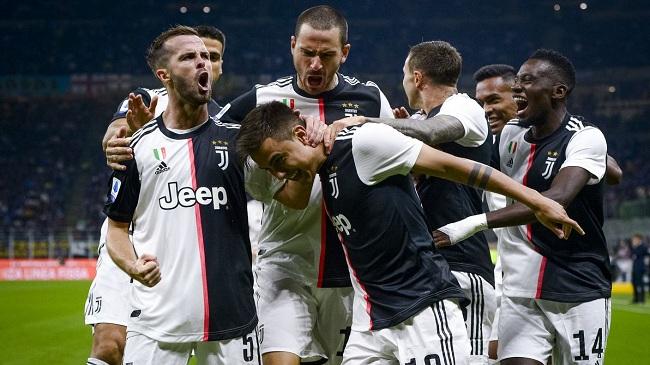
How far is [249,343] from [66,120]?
130ft

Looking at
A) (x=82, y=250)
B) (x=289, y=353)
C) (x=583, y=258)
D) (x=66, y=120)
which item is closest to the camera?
(x=289, y=353)

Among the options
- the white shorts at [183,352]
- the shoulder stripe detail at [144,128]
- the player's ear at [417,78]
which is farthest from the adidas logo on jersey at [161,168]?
the player's ear at [417,78]

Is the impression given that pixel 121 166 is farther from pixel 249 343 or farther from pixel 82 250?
pixel 82 250

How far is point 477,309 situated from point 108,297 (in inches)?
104

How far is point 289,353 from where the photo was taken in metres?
4.88

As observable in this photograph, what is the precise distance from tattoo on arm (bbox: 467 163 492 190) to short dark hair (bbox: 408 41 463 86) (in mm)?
1387

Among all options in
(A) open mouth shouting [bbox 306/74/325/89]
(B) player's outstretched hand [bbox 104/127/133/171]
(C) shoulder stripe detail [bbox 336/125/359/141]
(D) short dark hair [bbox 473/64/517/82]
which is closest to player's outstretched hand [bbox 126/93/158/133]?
(B) player's outstretched hand [bbox 104/127/133/171]

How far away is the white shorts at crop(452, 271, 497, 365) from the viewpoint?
5.11 m

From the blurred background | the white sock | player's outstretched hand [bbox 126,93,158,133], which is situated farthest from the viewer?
the blurred background

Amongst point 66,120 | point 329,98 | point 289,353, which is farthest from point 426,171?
point 66,120

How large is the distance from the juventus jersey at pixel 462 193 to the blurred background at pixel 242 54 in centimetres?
3340

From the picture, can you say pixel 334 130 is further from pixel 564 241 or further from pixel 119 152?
pixel 564 241

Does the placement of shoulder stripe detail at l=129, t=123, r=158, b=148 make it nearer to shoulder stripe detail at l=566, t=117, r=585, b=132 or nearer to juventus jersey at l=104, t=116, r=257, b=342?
juventus jersey at l=104, t=116, r=257, b=342

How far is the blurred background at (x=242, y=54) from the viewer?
39.6 meters
